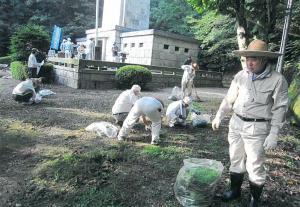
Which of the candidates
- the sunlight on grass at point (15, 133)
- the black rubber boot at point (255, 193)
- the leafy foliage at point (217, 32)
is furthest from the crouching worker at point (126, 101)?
the leafy foliage at point (217, 32)

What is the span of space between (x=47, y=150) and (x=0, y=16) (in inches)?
1258

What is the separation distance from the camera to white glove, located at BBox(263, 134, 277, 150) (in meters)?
3.44

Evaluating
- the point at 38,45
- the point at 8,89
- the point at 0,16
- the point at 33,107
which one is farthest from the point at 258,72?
the point at 0,16

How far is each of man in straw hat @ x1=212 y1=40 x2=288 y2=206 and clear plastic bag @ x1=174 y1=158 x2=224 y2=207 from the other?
0.43 m

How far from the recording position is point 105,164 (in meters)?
5.20

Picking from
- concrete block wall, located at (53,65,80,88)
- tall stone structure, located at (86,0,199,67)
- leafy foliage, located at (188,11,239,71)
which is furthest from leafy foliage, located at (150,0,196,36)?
concrete block wall, located at (53,65,80,88)

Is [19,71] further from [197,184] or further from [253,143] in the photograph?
[253,143]

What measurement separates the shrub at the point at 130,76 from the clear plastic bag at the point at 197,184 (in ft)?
35.2

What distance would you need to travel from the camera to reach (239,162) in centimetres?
397

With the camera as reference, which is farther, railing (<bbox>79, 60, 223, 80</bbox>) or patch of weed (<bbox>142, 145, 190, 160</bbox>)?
railing (<bbox>79, 60, 223, 80</bbox>)

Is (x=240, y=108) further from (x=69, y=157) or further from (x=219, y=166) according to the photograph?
(x=69, y=157)

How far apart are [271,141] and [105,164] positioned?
2.65 m

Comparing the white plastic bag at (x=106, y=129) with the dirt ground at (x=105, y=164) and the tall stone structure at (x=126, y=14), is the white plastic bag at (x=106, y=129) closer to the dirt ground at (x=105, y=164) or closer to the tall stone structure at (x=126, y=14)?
the dirt ground at (x=105, y=164)

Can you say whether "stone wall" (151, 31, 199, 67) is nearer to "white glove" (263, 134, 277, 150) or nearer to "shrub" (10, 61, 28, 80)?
"shrub" (10, 61, 28, 80)
